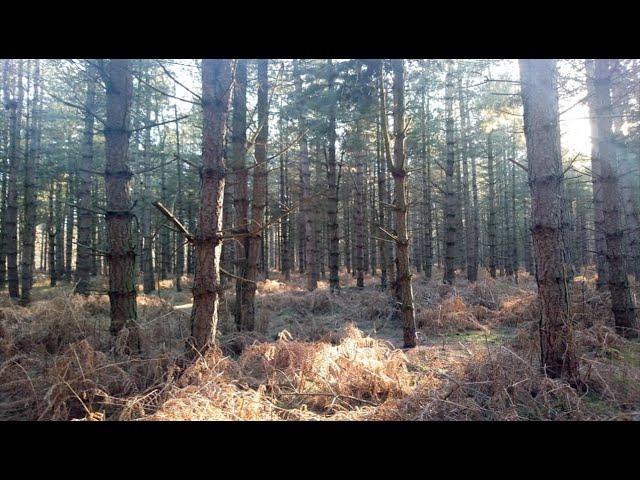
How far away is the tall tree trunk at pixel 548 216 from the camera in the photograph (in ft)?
12.5

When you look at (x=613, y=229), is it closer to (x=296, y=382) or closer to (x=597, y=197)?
(x=597, y=197)

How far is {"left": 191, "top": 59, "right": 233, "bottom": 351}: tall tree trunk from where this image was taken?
3953mm

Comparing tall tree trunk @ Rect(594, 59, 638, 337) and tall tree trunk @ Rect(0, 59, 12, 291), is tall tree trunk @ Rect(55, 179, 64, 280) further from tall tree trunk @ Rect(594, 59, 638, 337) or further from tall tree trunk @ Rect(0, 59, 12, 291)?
tall tree trunk @ Rect(594, 59, 638, 337)

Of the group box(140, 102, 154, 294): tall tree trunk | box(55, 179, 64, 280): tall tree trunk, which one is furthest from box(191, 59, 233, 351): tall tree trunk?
box(55, 179, 64, 280): tall tree trunk

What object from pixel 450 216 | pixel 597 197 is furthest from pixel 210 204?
pixel 597 197

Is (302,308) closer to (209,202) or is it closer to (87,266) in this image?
(209,202)

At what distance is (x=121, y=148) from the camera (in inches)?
206

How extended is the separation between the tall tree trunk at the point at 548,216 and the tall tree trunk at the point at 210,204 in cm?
359

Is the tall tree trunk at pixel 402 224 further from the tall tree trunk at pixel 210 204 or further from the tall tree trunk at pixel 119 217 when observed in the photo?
the tall tree trunk at pixel 119 217

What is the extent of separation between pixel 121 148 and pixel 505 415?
5979 millimetres

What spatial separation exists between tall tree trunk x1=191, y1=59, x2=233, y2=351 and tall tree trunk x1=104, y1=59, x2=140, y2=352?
149 centimetres

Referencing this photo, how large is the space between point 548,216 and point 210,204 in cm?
A: 384

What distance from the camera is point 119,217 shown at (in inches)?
198
